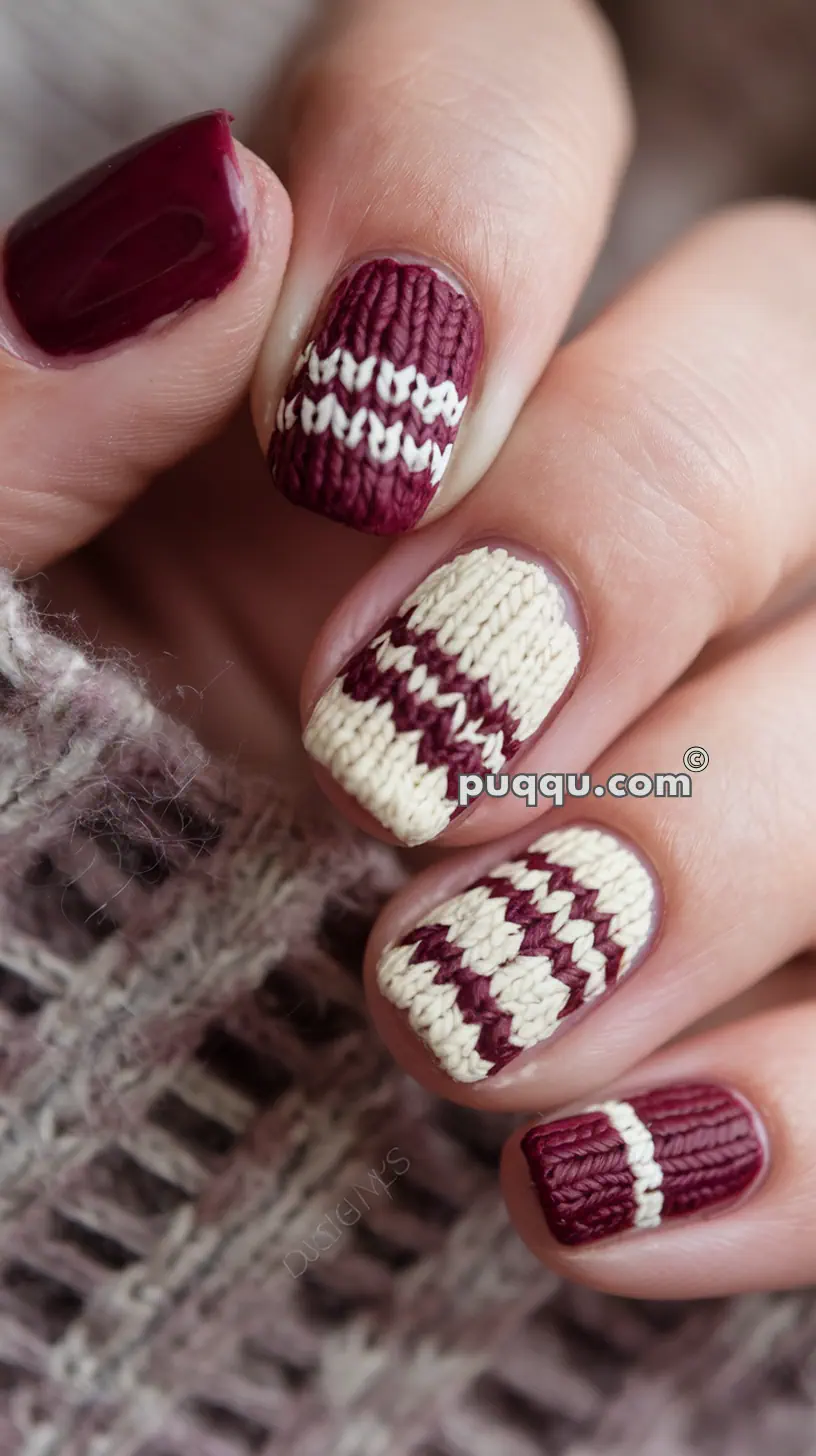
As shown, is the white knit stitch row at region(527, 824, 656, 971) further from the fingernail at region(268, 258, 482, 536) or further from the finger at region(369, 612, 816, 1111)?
the fingernail at region(268, 258, 482, 536)

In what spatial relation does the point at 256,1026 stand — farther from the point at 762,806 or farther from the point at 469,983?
the point at 762,806

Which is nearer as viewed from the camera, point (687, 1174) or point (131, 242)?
point (131, 242)

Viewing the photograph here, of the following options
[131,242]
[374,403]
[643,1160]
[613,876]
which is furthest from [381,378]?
[643,1160]

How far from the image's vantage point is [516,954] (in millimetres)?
527

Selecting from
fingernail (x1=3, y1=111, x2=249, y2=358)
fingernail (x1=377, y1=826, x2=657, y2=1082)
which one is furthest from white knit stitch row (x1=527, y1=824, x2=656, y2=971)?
fingernail (x1=3, y1=111, x2=249, y2=358)

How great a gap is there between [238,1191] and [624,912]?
0.76 ft

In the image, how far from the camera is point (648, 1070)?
0.58 meters

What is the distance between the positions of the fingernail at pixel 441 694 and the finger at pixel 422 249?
0.04 metres

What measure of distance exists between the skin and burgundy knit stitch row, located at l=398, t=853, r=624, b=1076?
20 millimetres

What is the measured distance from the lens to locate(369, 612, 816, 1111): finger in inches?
20.8

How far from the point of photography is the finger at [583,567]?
0.51m

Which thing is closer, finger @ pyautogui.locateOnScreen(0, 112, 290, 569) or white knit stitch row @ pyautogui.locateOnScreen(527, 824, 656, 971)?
finger @ pyautogui.locateOnScreen(0, 112, 290, 569)

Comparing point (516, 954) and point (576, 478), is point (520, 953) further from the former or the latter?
point (576, 478)

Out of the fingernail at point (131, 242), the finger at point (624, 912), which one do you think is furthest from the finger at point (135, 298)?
the finger at point (624, 912)
